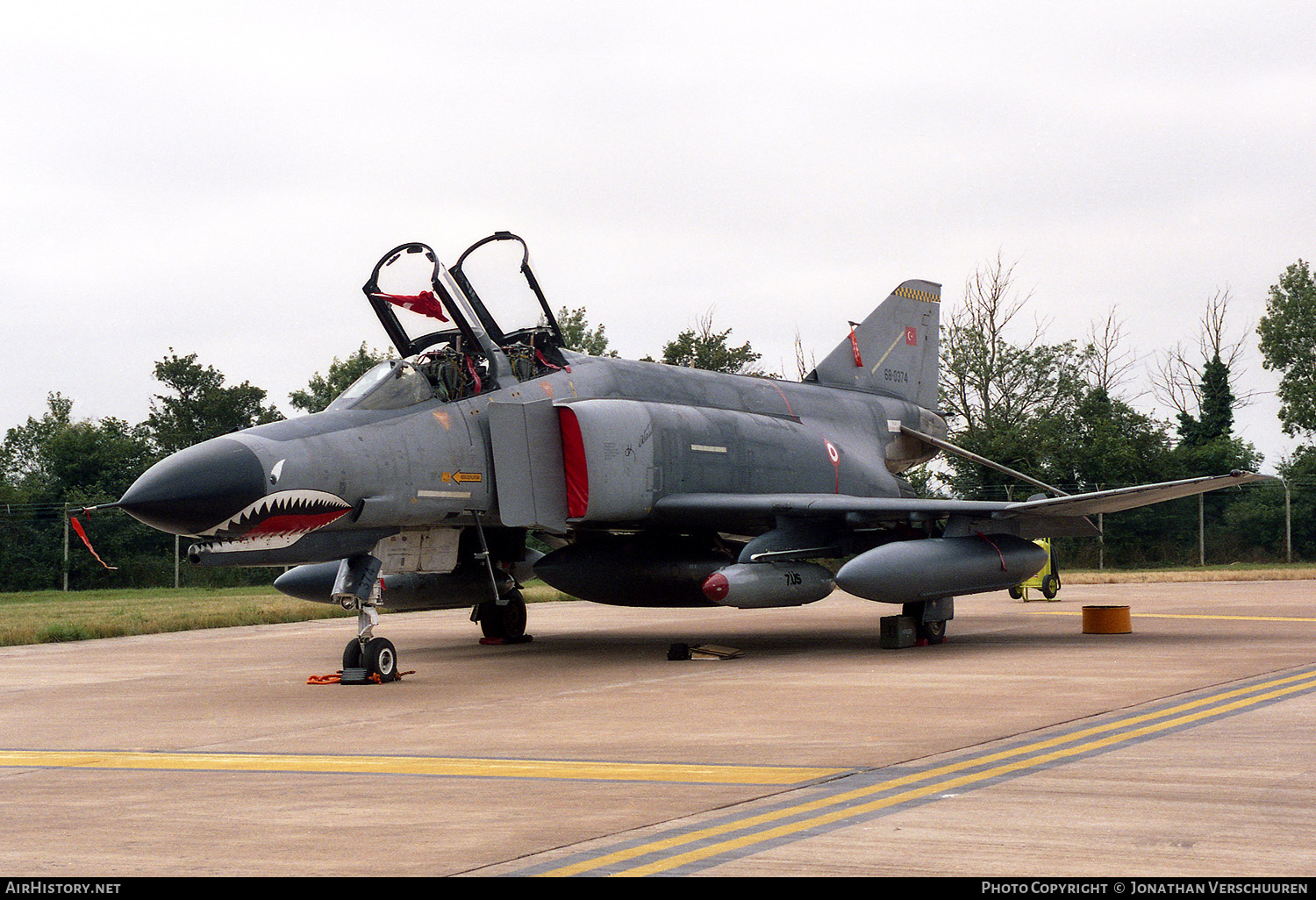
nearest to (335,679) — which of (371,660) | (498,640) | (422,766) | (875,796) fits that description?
(371,660)

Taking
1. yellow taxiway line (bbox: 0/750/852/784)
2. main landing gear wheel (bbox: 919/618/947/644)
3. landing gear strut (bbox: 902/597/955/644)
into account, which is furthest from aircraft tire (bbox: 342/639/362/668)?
main landing gear wheel (bbox: 919/618/947/644)

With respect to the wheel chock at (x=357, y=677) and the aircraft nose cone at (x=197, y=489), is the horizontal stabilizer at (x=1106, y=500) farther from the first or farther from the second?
the aircraft nose cone at (x=197, y=489)

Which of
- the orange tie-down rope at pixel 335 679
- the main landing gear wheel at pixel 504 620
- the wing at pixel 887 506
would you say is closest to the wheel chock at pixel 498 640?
the main landing gear wheel at pixel 504 620

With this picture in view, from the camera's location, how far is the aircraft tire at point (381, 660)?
1203cm

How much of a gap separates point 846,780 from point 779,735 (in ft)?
5.83

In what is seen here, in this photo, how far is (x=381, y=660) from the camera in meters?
12.1

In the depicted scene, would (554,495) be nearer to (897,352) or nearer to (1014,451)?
(897,352)

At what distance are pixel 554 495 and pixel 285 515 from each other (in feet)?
10.3

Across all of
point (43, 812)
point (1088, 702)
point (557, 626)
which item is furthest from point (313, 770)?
point (557, 626)

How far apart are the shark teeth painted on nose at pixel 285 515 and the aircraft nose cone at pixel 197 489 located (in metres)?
0.11

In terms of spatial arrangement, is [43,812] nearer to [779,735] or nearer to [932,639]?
[779,735]

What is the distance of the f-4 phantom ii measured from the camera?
1159 centimetres

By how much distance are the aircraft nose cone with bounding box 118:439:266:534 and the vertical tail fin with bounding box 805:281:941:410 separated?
33.6ft

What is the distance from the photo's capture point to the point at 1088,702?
30.9 ft
